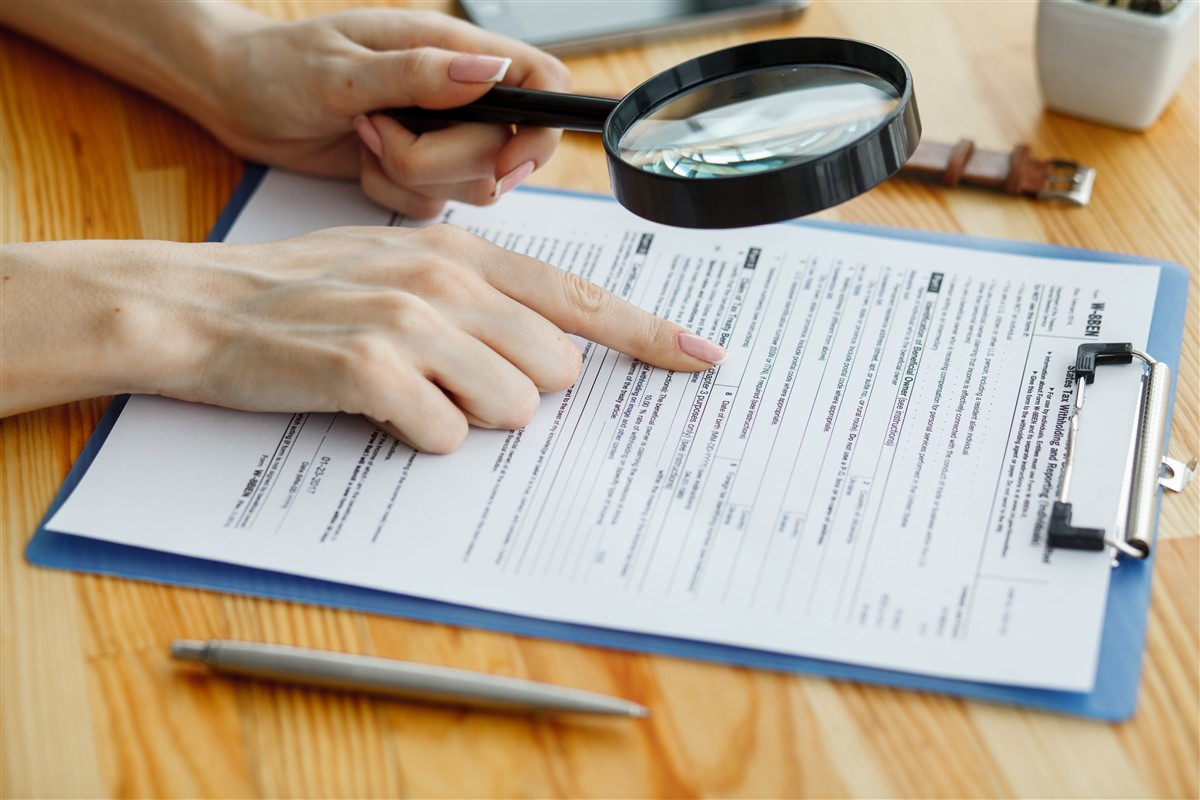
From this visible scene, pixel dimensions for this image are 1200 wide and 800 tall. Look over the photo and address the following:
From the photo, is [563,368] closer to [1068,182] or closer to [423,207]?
[423,207]

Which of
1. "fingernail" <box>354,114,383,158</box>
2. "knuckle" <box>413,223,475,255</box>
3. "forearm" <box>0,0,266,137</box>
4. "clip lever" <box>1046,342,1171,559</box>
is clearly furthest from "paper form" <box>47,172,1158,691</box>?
"forearm" <box>0,0,266,137</box>

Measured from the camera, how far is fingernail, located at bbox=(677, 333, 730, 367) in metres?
0.80

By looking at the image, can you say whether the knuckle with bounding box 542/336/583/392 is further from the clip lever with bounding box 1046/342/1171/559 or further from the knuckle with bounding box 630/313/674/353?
the clip lever with bounding box 1046/342/1171/559

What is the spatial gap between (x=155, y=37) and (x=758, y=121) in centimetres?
60

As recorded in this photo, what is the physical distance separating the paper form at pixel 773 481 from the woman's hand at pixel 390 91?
0.17 meters

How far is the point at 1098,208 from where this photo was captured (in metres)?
0.91

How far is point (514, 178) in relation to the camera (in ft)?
3.05

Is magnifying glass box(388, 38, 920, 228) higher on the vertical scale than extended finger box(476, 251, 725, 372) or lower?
higher

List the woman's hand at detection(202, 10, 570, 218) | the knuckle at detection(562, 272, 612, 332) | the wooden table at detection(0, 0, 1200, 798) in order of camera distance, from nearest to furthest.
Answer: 1. the wooden table at detection(0, 0, 1200, 798)
2. the knuckle at detection(562, 272, 612, 332)
3. the woman's hand at detection(202, 10, 570, 218)

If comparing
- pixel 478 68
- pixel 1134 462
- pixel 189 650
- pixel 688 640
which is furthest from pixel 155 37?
pixel 1134 462

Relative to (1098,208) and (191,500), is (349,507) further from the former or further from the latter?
(1098,208)

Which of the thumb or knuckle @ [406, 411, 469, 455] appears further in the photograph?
the thumb

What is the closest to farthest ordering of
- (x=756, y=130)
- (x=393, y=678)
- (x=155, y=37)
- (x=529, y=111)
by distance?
(x=393, y=678) → (x=756, y=130) → (x=529, y=111) → (x=155, y=37)

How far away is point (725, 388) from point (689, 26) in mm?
485
